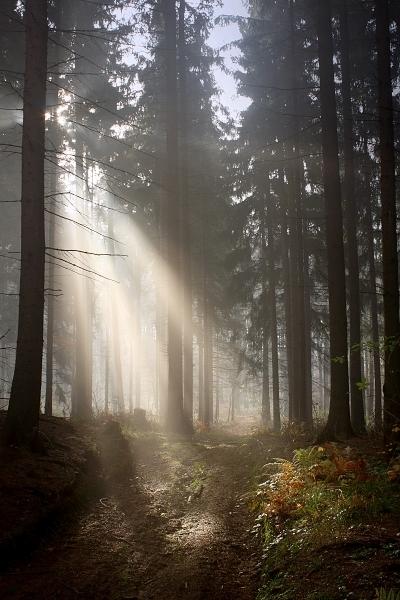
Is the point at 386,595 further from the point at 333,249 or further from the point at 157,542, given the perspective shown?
the point at 333,249

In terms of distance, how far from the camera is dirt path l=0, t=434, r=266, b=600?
4.35 meters

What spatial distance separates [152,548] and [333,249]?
8.17 meters

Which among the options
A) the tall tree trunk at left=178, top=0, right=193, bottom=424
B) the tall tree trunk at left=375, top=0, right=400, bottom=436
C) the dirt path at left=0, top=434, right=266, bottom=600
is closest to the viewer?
the dirt path at left=0, top=434, right=266, bottom=600

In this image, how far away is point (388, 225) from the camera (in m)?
8.76

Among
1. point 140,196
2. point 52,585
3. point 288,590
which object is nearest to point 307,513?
point 288,590

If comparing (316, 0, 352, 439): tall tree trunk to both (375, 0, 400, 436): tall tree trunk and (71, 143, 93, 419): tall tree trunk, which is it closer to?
(375, 0, 400, 436): tall tree trunk

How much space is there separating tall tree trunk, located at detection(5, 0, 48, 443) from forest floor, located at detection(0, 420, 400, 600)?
94cm

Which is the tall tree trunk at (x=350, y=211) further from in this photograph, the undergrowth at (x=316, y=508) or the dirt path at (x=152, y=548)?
the undergrowth at (x=316, y=508)

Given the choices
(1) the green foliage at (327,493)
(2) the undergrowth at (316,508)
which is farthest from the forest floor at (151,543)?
(1) the green foliage at (327,493)

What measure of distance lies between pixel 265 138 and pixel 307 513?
16.2 m

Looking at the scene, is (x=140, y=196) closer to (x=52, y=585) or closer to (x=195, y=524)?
(x=195, y=524)

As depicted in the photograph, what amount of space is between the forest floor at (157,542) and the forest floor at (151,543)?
1 cm

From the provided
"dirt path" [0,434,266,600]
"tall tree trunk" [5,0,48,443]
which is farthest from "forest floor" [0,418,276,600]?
"tall tree trunk" [5,0,48,443]

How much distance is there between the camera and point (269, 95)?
18156mm
